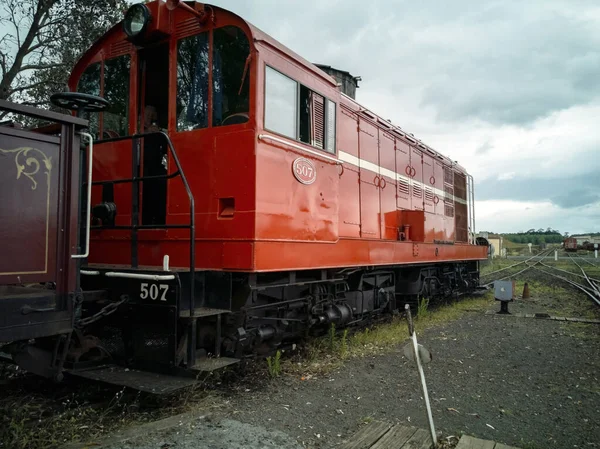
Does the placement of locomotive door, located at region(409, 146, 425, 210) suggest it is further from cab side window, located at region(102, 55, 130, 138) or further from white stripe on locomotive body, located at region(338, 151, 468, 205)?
cab side window, located at region(102, 55, 130, 138)

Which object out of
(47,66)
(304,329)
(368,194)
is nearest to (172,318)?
(304,329)

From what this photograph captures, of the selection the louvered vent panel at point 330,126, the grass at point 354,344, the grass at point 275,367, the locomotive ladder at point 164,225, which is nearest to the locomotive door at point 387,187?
the grass at point 354,344

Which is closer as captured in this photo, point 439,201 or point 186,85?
point 186,85

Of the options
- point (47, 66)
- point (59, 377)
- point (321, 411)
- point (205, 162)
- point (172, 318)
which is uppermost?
point (47, 66)

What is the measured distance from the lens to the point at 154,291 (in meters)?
4.01

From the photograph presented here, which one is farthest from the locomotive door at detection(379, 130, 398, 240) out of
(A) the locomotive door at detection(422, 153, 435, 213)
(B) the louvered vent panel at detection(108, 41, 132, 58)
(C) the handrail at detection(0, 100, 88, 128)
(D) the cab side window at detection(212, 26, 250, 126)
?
(C) the handrail at detection(0, 100, 88, 128)

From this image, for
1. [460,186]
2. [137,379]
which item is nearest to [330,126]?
[137,379]

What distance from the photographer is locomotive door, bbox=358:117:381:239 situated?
285 inches

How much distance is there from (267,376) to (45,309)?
238 centimetres

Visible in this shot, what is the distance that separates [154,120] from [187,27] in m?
1.04

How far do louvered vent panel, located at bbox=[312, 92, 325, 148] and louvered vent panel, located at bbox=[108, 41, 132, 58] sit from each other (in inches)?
83.7

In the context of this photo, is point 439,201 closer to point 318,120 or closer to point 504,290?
point 504,290

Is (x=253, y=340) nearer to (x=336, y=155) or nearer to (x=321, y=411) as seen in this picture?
(x=321, y=411)

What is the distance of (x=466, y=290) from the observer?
12.2 m
